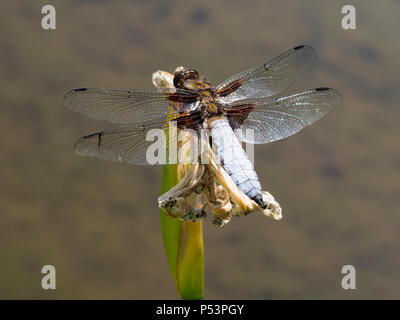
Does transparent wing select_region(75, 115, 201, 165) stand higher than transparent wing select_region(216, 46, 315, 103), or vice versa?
transparent wing select_region(216, 46, 315, 103)

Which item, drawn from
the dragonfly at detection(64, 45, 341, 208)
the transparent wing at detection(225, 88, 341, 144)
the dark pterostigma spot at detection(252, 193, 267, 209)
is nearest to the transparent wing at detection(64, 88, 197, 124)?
the dragonfly at detection(64, 45, 341, 208)

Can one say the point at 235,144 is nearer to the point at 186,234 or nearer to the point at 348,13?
the point at 186,234

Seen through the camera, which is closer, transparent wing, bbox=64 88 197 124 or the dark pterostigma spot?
the dark pterostigma spot

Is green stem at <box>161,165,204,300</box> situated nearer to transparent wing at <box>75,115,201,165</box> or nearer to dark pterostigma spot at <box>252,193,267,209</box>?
transparent wing at <box>75,115,201,165</box>

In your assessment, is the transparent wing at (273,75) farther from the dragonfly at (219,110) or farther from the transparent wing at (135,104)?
the transparent wing at (135,104)

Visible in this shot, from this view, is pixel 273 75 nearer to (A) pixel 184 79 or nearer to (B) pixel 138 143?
(A) pixel 184 79

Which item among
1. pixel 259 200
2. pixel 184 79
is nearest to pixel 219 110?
pixel 184 79

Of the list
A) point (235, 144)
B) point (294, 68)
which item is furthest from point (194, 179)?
point (294, 68)

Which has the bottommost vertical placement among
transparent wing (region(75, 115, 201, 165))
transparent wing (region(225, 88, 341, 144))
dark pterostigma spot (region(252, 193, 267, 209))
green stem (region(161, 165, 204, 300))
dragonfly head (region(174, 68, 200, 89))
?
green stem (region(161, 165, 204, 300))
